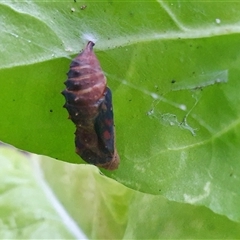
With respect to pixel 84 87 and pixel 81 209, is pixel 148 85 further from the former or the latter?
pixel 81 209

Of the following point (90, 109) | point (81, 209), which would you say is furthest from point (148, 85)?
point (81, 209)

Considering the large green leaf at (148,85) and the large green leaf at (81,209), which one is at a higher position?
the large green leaf at (148,85)

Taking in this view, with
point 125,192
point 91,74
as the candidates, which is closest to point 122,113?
point 91,74

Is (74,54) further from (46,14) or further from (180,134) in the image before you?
(180,134)

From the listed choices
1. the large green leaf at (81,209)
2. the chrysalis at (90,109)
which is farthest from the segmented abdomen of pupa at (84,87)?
the large green leaf at (81,209)

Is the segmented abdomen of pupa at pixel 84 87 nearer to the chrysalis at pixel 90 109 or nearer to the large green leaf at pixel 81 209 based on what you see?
the chrysalis at pixel 90 109

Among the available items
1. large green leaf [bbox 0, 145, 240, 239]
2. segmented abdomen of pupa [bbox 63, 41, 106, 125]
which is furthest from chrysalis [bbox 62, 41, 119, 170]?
large green leaf [bbox 0, 145, 240, 239]
